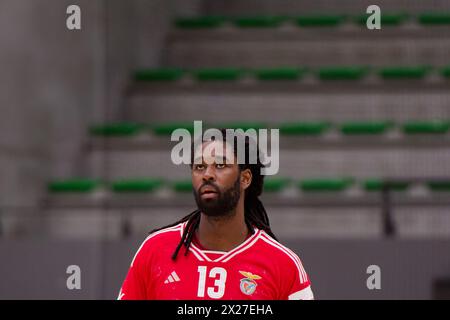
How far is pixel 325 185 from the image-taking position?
19.2ft

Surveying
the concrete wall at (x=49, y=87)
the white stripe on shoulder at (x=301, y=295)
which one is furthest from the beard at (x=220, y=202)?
the concrete wall at (x=49, y=87)

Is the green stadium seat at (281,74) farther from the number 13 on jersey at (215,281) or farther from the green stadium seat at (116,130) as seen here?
the number 13 on jersey at (215,281)

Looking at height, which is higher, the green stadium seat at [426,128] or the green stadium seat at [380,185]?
the green stadium seat at [426,128]

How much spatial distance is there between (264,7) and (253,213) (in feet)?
22.2

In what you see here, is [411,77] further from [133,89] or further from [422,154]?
[133,89]

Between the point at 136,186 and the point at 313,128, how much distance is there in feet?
4.50

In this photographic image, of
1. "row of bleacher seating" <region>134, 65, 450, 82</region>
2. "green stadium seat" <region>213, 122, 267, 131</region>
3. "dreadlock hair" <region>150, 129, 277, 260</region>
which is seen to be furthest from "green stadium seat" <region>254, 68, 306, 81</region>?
"dreadlock hair" <region>150, 129, 277, 260</region>

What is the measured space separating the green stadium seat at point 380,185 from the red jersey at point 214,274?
3109mm

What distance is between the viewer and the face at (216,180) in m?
2.13

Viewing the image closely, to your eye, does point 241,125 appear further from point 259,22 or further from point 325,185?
point 259,22

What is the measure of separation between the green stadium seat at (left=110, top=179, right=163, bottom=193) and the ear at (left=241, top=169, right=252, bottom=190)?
3.55 m

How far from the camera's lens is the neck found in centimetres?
223
